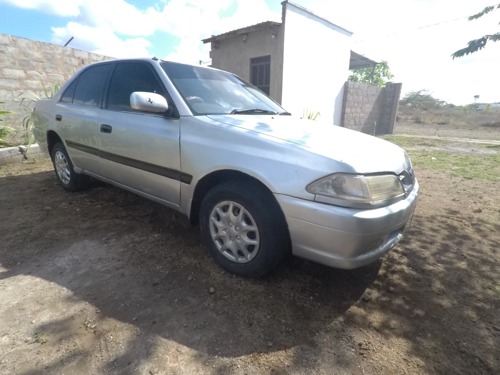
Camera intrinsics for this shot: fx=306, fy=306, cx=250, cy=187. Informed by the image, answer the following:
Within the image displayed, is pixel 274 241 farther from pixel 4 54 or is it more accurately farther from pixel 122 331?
pixel 4 54

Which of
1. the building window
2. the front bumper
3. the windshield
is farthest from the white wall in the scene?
the front bumper

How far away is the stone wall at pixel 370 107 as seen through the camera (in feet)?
41.8

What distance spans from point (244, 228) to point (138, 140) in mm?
1326

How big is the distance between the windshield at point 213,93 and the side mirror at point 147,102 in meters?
0.23

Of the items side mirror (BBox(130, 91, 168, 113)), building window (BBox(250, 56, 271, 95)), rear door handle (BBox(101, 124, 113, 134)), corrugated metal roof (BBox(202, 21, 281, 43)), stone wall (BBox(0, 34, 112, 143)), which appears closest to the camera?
side mirror (BBox(130, 91, 168, 113))

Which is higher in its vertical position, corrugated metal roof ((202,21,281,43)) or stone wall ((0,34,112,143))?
corrugated metal roof ((202,21,281,43))

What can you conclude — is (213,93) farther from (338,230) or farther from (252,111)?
(338,230)

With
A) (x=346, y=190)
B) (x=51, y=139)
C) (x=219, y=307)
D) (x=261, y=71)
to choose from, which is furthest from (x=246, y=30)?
(x=219, y=307)

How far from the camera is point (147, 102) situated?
240 centimetres

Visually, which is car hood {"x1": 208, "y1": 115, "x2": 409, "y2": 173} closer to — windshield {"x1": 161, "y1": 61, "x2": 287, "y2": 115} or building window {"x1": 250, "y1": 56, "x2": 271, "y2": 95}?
windshield {"x1": 161, "y1": 61, "x2": 287, "y2": 115}

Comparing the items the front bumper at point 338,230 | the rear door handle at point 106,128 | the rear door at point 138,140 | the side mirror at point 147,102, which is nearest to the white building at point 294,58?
the rear door at point 138,140

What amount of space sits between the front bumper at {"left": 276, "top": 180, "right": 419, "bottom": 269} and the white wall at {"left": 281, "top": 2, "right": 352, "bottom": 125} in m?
8.19

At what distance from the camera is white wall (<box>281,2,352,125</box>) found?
9.59 metres

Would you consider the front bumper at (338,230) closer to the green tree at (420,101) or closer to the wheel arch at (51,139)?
the wheel arch at (51,139)
